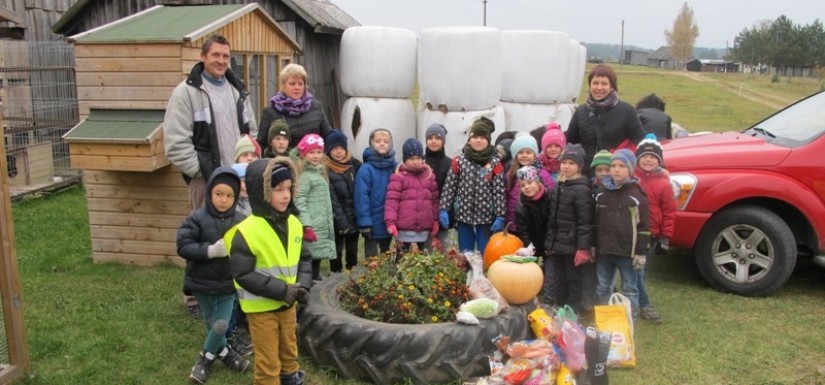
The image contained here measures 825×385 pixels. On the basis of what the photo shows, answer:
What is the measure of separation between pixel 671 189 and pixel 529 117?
3.89 meters

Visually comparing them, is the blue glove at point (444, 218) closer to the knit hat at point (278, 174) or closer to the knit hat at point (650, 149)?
the knit hat at point (650, 149)

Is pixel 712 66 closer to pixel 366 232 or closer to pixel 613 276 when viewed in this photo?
pixel 613 276

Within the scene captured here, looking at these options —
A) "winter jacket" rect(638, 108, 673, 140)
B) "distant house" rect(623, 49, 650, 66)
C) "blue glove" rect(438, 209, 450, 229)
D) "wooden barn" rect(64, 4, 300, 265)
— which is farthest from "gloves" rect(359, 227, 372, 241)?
"distant house" rect(623, 49, 650, 66)

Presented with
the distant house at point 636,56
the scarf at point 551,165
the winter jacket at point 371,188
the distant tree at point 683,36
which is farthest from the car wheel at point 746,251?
the distant house at point 636,56

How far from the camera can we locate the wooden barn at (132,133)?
20.3 feet

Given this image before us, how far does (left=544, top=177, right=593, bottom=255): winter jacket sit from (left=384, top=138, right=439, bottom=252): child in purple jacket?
3.21 ft

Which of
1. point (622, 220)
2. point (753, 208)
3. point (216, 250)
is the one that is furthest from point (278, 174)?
point (753, 208)

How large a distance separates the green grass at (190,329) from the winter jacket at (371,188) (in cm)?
145

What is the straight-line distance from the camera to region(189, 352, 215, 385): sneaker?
423 cm

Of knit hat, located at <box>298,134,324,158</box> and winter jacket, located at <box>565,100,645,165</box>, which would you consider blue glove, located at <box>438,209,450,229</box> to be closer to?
knit hat, located at <box>298,134,324,158</box>

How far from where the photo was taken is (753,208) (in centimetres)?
584

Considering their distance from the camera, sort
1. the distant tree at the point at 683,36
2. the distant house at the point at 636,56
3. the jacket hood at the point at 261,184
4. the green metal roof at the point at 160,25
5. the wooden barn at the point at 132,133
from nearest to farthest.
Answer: the jacket hood at the point at 261,184, the wooden barn at the point at 132,133, the green metal roof at the point at 160,25, the distant tree at the point at 683,36, the distant house at the point at 636,56

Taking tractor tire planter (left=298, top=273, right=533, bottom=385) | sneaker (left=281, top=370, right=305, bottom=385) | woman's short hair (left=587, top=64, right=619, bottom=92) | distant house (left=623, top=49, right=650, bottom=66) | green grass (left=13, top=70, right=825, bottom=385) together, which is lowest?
green grass (left=13, top=70, right=825, bottom=385)

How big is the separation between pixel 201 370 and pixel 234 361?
22cm
